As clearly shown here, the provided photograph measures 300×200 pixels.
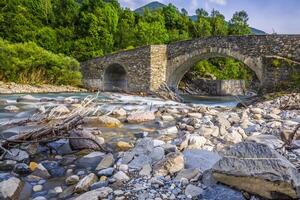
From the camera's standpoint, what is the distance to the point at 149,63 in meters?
16.8

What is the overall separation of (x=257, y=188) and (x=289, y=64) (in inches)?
421

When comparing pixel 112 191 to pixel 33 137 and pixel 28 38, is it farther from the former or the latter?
pixel 28 38

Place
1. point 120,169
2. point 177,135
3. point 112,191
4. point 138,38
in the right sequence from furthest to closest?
1. point 138,38
2. point 177,135
3. point 120,169
4. point 112,191

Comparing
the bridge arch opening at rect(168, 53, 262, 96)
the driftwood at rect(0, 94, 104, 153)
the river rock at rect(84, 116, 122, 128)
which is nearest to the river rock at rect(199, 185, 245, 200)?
the driftwood at rect(0, 94, 104, 153)

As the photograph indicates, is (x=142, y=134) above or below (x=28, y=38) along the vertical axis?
below

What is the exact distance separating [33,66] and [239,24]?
26481 mm

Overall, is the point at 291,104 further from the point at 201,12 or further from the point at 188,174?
the point at 201,12

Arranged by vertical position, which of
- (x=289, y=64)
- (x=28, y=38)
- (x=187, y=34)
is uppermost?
(x=187, y=34)

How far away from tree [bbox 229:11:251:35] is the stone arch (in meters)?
19.7

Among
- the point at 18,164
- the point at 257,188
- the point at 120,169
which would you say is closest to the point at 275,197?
the point at 257,188

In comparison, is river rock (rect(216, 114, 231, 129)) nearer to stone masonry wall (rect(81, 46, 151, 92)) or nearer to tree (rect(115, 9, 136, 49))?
stone masonry wall (rect(81, 46, 151, 92))

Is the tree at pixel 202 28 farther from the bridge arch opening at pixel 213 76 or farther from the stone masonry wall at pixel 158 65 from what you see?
the stone masonry wall at pixel 158 65

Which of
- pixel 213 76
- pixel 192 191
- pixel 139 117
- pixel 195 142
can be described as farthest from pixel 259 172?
pixel 213 76

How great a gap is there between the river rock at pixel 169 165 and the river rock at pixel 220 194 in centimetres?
58
